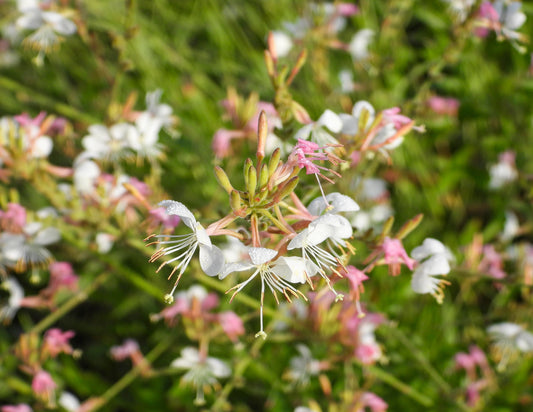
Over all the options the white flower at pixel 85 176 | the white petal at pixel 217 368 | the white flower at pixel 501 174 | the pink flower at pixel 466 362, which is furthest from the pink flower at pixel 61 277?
the white flower at pixel 501 174

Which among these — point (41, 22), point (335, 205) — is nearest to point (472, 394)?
point (335, 205)

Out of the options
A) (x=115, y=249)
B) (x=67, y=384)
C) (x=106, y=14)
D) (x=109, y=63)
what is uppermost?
(x=106, y=14)

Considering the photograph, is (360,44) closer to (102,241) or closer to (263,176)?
(102,241)

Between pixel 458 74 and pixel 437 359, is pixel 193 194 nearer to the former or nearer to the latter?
pixel 437 359

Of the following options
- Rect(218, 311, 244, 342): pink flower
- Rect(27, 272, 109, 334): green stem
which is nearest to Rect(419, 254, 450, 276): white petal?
Rect(218, 311, 244, 342): pink flower

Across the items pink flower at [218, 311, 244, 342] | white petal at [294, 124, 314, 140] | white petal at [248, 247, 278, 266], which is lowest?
pink flower at [218, 311, 244, 342]

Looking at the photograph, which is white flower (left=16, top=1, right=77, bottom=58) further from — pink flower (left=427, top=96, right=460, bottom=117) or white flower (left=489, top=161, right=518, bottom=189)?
white flower (left=489, top=161, right=518, bottom=189)

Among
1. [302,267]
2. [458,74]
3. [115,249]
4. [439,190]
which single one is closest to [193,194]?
[115,249]
